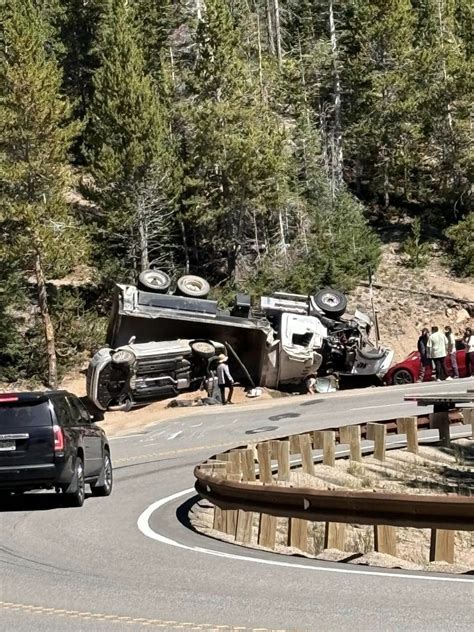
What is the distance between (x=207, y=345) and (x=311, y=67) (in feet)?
116

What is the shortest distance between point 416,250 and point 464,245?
231 centimetres

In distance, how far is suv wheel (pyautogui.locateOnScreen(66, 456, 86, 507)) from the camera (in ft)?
39.1

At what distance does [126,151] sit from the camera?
129 feet

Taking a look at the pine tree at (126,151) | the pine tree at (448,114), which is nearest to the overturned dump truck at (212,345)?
the pine tree at (126,151)

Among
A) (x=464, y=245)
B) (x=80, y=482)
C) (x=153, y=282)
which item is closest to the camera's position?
(x=80, y=482)

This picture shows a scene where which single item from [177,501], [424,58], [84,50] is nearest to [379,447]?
[177,501]

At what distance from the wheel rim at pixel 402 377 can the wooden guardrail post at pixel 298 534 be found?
18.5 m

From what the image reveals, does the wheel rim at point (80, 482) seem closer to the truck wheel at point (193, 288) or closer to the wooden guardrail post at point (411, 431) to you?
the wooden guardrail post at point (411, 431)

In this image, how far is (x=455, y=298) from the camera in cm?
4166

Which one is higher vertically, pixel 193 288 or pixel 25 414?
pixel 25 414

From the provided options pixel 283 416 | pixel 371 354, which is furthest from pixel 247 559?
pixel 371 354

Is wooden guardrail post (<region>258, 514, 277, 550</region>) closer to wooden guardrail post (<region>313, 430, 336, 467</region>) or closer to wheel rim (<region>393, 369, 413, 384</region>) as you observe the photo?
wooden guardrail post (<region>313, 430, 336, 467</region>)

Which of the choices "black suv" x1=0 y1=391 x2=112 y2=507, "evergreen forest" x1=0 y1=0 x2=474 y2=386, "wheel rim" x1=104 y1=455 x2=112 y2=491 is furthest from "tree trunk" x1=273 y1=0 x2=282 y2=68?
"black suv" x1=0 y1=391 x2=112 y2=507

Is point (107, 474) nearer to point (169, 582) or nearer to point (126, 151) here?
point (169, 582)
